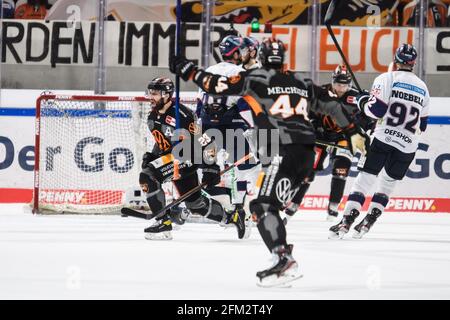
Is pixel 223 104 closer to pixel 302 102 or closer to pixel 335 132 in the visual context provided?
pixel 335 132

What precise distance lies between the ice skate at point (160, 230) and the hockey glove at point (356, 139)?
164cm

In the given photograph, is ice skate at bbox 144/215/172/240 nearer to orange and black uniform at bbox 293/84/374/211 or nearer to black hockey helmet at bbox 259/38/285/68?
orange and black uniform at bbox 293/84/374/211

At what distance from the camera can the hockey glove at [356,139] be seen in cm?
680

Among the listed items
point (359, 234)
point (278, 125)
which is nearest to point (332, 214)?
point (359, 234)

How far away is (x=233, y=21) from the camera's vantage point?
12.1m

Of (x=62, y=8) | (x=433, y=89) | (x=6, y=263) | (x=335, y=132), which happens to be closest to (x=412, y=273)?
(x=6, y=263)

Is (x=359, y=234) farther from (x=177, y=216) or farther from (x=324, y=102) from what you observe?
(x=324, y=102)

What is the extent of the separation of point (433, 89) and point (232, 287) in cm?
678

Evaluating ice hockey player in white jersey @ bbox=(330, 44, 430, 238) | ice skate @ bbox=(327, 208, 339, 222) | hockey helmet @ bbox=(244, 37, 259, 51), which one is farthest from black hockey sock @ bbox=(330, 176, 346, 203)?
hockey helmet @ bbox=(244, 37, 259, 51)

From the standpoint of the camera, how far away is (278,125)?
598 centimetres

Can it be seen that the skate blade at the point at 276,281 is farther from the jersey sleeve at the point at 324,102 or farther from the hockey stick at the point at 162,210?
the hockey stick at the point at 162,210

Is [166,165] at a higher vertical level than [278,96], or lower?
lower

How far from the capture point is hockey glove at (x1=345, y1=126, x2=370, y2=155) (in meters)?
6.80

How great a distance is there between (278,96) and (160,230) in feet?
8.68
